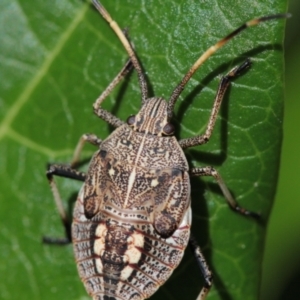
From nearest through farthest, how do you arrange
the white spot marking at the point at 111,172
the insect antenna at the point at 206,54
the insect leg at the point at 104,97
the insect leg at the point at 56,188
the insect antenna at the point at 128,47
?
the insect antenna at the point at 206,54
the white spot marking at the point at 111,172
the insect antenna at the point at 128,47
the insect leg at the point at 104,97
the insect leg at the point at 56,188

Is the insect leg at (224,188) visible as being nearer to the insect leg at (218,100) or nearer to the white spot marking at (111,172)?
the insect leg at (218,100)

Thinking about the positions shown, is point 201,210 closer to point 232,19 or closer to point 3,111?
point 232,19

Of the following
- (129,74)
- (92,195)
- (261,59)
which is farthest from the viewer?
(129,74)

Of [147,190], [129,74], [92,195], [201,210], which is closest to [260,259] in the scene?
[201,210]

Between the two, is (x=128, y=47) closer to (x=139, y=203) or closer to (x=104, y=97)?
(x=104, y=97)

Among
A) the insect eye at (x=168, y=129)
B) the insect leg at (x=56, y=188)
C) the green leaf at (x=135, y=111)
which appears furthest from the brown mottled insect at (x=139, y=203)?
the insect leg at (x=56, y=188)

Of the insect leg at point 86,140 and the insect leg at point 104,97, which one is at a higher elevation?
the insect leg at point 104,97
